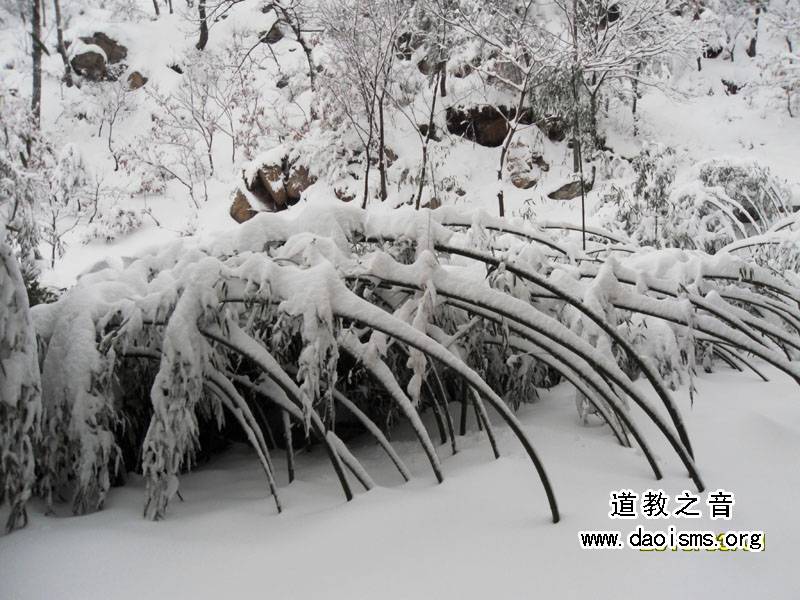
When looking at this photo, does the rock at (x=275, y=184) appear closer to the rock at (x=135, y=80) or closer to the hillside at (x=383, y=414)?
the rock at (x=135, y=80)

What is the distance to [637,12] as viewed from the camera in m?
9.43

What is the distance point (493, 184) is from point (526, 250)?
30.3 ft

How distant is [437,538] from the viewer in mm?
943

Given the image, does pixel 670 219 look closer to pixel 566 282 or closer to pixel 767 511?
pixel 566 282

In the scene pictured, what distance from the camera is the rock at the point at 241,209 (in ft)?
34.5

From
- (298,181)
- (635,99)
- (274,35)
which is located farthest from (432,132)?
(274,35)

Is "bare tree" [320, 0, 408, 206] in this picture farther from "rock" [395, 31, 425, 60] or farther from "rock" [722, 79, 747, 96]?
"rock" [722, 79, 747, 96]

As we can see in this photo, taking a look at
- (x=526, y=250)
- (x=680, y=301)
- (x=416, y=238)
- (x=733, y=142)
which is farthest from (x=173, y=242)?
(x=733, y=142)

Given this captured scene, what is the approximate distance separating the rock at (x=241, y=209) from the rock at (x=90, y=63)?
286 inches

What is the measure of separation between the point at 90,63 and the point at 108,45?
2.57ft

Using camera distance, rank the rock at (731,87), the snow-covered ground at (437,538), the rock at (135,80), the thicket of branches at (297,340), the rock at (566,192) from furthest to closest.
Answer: the rock at (135,80) < the rock at (731,87) < the rock at (566,192) < the thicket of branches at (297,340) < the snow-covered ground at (437,538)

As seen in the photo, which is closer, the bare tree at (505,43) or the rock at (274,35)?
the bare tree at (505,43)

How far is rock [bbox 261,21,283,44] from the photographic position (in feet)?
51.4

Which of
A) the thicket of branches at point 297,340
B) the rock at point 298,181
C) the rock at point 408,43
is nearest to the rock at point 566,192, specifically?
the rock at point 298,181
